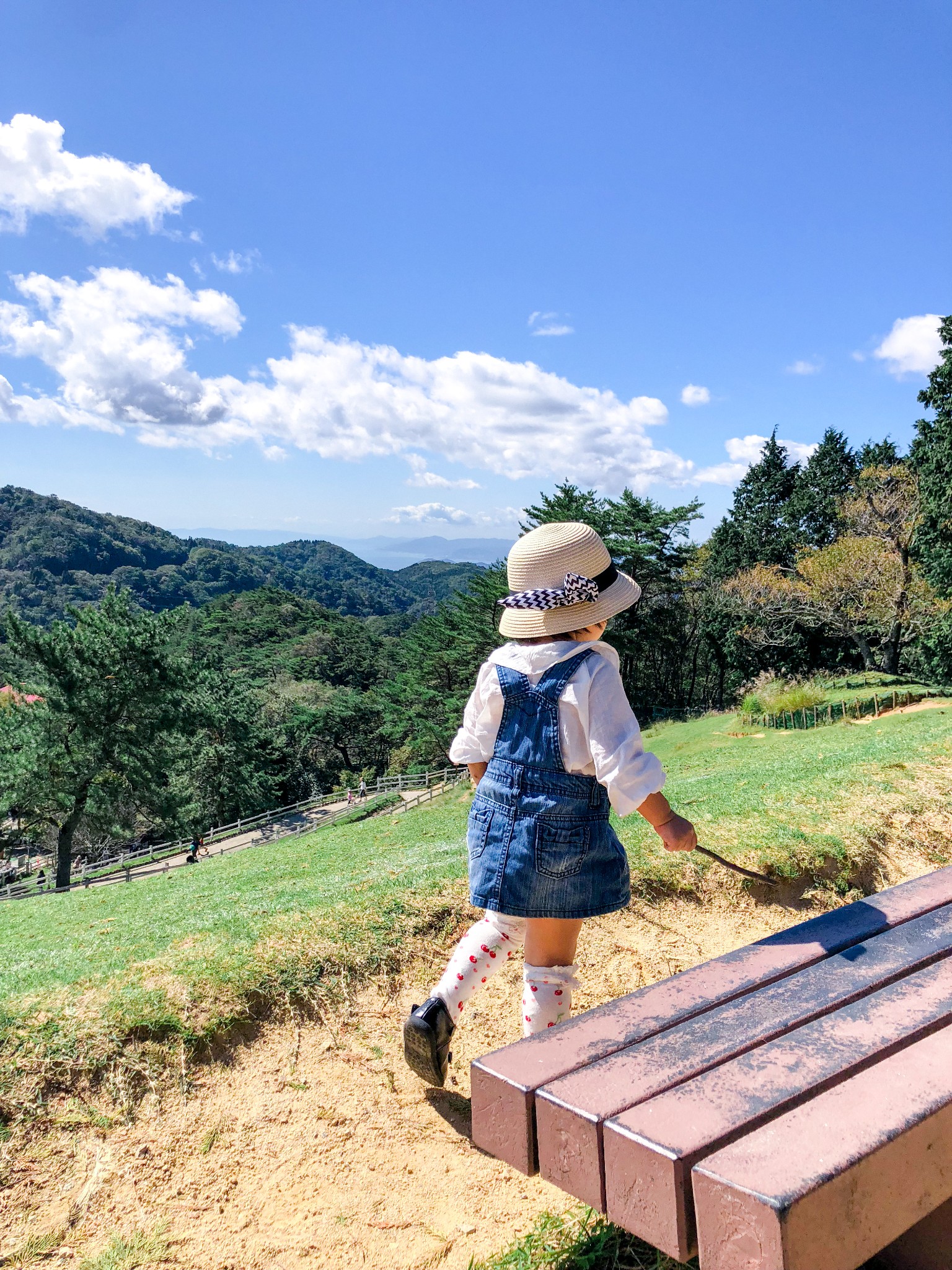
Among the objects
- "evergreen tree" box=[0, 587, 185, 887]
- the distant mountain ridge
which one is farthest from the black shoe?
the distant mountain ridge

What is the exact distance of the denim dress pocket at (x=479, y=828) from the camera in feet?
8.28

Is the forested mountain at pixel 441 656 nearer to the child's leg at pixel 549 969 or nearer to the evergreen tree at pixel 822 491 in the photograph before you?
the evergreen tree at pixel 822 491

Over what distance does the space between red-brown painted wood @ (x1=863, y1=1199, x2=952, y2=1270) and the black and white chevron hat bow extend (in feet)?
5.79

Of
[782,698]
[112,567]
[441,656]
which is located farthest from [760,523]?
[112,567]

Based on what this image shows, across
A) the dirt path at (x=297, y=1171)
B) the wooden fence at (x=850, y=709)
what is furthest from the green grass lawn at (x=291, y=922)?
the wooden fence at (x=850, y=709)

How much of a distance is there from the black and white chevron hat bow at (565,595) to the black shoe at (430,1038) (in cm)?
132

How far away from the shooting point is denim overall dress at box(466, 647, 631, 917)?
242cm

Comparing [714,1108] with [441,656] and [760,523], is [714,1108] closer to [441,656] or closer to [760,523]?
[441,656]

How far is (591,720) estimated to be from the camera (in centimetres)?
234

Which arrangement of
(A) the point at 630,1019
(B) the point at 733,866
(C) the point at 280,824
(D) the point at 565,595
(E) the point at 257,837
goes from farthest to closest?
1. (C) the point at 280,824
2. (E) the point at 257,837
3. (B) the point at 733,866
4. (D) the point at 565,595
5. (A) the point at 630,1019

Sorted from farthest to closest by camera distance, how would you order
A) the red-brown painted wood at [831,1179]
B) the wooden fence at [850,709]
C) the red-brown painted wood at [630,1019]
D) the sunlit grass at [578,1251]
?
the wooden fence at [850,709] → the sunlit grass at [578,1251] → the red-brown painted wood at [630,1019] → the red-brown painted wood at [831,1179]

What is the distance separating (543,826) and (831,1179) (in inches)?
46.8

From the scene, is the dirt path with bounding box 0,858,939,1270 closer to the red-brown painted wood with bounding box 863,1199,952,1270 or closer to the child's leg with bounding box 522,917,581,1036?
the child's leg with bounding box 522,917,581,1036

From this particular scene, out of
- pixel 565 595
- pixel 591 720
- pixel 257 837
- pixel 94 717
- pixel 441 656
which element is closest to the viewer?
pixel 591 720
